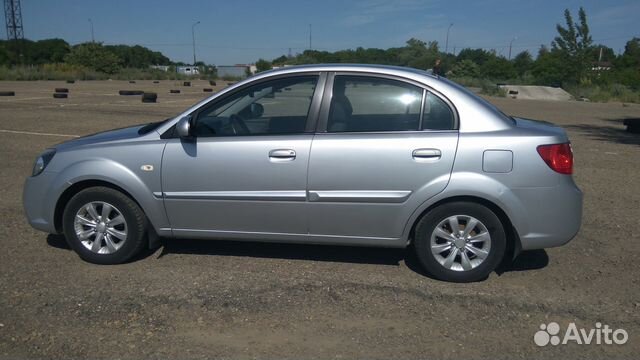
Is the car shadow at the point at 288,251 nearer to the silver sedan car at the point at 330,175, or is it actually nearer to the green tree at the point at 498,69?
the silver sedan car at the point at 330,175

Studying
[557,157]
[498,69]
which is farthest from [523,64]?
[557,157]

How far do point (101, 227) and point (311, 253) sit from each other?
189 cm

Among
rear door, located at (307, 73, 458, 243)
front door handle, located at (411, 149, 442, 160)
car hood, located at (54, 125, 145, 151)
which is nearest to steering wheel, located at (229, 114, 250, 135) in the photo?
rear door, located at (307, 73, 458, 243)

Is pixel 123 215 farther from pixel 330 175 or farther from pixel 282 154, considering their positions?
pixel 330 175

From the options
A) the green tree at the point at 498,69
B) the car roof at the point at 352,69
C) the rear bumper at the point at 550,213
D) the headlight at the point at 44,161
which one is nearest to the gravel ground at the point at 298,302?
the rear bumper at the point at 550,213

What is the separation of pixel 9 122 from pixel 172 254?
12.1 metres

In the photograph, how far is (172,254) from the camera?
478cm

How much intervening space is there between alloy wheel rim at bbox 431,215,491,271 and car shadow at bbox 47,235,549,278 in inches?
15.2

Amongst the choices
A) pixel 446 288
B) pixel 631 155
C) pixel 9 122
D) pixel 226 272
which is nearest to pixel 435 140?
pixel 446 288

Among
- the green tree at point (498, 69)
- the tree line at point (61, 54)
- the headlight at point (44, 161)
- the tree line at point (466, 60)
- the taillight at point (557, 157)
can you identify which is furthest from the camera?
the green tree at point (498, 69)

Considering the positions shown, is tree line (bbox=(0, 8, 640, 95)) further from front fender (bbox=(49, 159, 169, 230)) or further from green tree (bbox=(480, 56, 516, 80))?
front fender (bbox=(49, 159, 169, 230))

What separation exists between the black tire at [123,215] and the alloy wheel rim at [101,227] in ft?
0.09

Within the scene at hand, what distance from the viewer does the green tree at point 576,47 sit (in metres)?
49.3

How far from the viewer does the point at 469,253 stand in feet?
13.4
